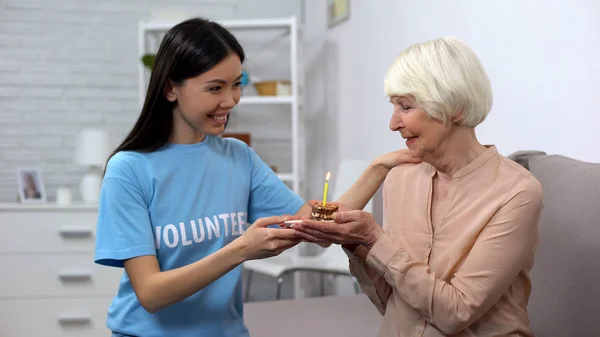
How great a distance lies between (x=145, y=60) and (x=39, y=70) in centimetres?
83

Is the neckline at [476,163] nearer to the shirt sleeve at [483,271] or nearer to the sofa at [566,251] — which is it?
the shirt sleeve at [483,271]

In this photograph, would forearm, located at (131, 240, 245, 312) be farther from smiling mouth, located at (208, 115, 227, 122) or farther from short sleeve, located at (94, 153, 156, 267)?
smiling mouth, located at (208, 115, 227, 122)

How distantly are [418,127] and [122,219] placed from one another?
64 cm

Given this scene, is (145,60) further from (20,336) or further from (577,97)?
(577,97)

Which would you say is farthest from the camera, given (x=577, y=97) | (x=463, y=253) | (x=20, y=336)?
(x=20, y=336)

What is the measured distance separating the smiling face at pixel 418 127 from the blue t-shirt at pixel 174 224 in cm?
45

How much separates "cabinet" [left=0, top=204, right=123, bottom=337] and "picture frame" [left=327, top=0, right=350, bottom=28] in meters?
1.68

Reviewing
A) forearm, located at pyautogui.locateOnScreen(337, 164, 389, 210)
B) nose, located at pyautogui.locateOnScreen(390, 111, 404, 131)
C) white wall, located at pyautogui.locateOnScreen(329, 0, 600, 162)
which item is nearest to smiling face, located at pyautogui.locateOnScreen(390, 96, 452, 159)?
nose, located at pyautogui.locateOnScreen(390, 111, 404, 131)

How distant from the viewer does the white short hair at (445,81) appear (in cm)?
132

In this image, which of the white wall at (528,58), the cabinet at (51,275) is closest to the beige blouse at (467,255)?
the white wall at (528,58)

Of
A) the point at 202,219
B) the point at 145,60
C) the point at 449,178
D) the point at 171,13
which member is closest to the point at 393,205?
the point at 449,178

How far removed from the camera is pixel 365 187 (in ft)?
5.56

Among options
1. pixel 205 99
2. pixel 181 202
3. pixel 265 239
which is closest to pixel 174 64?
pixel 205 99

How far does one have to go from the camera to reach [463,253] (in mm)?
1340
